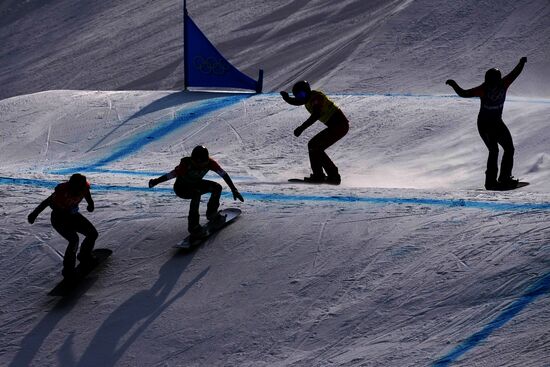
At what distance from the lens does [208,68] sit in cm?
1628

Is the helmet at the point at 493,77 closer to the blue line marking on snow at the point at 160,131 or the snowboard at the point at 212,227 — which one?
the snowboard at the point at 212,227

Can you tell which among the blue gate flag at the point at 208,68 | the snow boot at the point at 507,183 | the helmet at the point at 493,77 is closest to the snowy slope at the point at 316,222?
the snow boot at the point at 507,183

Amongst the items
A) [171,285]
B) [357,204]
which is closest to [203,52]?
[357,204]

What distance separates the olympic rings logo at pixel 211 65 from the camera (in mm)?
16203

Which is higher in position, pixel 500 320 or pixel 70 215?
pixel 70 215

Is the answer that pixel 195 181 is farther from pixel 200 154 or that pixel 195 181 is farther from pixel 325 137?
pixel 325 137

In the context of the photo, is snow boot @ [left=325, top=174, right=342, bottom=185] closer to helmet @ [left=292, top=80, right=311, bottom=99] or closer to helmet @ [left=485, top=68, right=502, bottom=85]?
helmet @ [left=292, top=80, right=311, bottom=99]

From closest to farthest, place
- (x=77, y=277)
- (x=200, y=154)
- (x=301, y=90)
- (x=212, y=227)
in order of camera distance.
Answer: (x=77, y=277)
(x=200, y=154)
(x=212, y=227)
(x=301, y=90)

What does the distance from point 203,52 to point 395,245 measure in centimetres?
908

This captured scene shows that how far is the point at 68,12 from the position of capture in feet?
80.5

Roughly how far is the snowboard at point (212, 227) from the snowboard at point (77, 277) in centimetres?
69

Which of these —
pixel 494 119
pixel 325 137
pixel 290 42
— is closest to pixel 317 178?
pixel 325 137

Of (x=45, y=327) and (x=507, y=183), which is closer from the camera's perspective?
(x=45, y=327)

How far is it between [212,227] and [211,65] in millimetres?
7960
